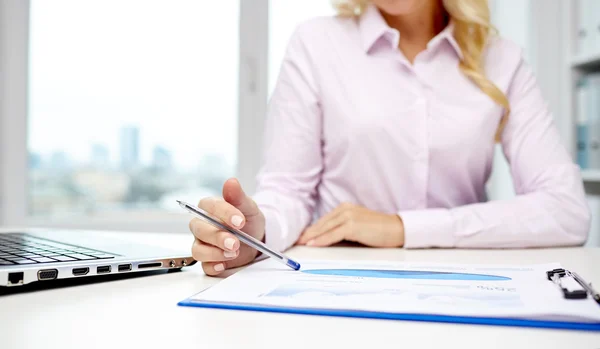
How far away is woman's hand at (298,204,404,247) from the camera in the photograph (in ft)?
2.76

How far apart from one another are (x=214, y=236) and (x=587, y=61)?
191cm

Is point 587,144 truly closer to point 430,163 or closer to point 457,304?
point 430,163

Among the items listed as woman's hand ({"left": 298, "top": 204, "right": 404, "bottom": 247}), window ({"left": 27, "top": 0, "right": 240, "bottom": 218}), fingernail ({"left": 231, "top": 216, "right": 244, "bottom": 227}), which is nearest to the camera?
fingernail ({"left": 231, "top": 216, "right": 244, "bottom": 227})

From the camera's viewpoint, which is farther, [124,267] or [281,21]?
[281,21]

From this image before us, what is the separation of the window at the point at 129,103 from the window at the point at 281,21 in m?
0.16

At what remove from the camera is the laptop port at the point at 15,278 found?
0.46 meters

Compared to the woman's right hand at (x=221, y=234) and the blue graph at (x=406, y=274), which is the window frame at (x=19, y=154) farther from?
the blue graph at (x=406, y=274)

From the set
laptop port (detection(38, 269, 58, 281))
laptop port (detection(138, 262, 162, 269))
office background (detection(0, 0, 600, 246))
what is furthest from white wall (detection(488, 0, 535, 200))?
laptop port (detection(38, 269, 58, 281))

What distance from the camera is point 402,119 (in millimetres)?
1105

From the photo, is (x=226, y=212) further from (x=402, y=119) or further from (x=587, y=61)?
(x=587, y=61)

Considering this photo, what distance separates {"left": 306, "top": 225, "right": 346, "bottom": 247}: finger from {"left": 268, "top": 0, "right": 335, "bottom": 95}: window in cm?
143

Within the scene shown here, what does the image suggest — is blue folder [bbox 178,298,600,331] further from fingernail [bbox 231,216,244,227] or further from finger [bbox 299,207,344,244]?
finger [bbox 299,207,344,244]

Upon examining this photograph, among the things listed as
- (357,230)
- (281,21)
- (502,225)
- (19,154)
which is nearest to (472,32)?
(502,225)

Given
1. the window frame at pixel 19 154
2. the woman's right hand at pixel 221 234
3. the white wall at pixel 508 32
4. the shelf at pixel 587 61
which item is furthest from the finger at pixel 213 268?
the white wall at pixel 508 32
